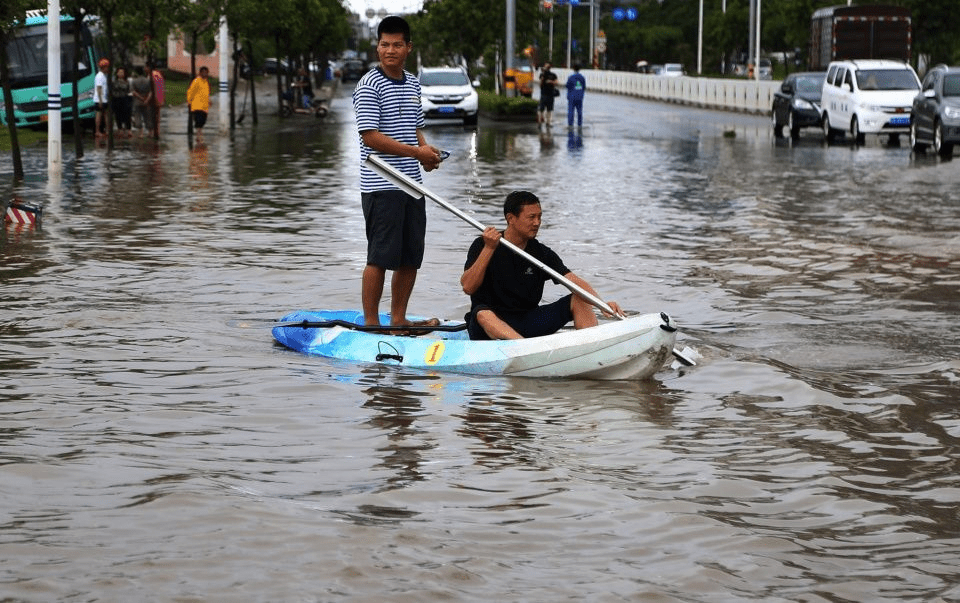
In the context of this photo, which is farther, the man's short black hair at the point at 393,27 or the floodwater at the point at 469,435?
the man's short black hair at the point at 393,27

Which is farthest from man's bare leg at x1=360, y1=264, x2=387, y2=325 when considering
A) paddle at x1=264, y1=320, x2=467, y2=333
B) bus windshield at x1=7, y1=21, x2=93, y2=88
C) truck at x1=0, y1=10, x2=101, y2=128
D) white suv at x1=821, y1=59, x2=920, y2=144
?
bus windshield at x1=7, y1=21, x2=93, y2=88

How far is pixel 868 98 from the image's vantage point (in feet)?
112

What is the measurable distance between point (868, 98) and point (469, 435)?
92.3ft

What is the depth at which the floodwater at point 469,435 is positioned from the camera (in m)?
5.54

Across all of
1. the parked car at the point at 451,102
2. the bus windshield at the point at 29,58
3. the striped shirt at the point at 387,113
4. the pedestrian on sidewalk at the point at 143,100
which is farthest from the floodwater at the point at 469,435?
the parked car at the point at 451,102

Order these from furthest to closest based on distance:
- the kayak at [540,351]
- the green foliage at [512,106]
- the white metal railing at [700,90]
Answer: the white metal railing at [700,90]
the green foliage at [512,106]
the kayak at [540,351]

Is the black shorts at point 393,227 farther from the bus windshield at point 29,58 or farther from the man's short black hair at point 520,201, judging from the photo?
the bus windshield at point 29,58

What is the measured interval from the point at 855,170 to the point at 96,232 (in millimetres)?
14164

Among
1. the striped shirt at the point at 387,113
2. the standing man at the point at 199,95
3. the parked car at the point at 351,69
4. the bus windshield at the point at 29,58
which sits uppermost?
the parked car at the point at 351,69

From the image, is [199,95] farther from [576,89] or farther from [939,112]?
[939,112]

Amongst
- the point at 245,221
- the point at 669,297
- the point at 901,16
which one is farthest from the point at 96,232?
the point at 901,16

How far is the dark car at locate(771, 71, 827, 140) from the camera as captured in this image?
37.4 meters

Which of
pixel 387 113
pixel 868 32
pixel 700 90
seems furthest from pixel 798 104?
pixel 387 113

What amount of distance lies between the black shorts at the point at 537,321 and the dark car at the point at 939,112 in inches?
852
